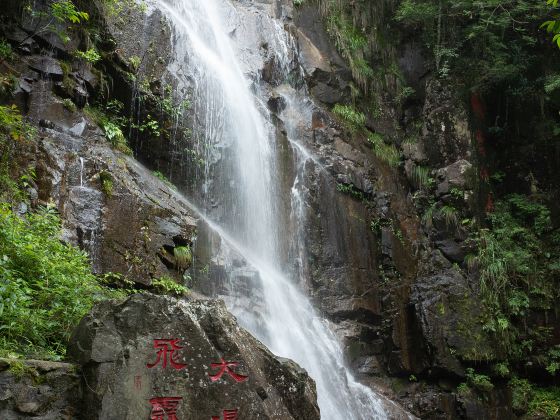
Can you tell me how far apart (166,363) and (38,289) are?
1.78m

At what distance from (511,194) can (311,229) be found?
5665 millimetres

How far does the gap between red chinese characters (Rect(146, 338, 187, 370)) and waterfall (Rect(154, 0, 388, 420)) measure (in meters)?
4.59

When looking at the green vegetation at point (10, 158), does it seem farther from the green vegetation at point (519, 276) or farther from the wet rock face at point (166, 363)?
the green vegetation at point (519, 276)

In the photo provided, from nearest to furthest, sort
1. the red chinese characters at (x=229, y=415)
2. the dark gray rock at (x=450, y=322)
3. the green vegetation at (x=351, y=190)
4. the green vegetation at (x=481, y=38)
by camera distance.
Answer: the red chinese characters at (x=229, y=415), the dark gray rock at (x=450, y=322), the green vegetation at (x=351, y=190), the green vegetation at (x=481, y=38)

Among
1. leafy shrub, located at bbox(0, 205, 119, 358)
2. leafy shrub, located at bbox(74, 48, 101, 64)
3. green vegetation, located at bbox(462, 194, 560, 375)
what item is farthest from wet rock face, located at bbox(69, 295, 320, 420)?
green vegetation, located at bbox(462, 194, 560, 375)

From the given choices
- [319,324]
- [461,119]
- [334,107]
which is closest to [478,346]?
[319,324]

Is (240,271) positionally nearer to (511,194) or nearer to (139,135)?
(139,135)

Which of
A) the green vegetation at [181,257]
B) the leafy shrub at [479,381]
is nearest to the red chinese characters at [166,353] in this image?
the green vegetation at [181,257]

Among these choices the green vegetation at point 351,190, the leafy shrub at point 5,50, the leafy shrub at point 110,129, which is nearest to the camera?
the leafy shrub at point 5,50

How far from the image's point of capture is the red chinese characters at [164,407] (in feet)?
9.83

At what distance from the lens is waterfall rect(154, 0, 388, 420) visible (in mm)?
8086

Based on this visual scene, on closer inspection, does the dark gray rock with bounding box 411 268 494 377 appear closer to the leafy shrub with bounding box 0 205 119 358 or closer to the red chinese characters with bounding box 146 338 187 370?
the leafy shrub with bounding box 0 205 119 358

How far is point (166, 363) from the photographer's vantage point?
313cm

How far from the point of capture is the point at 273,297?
859cm
